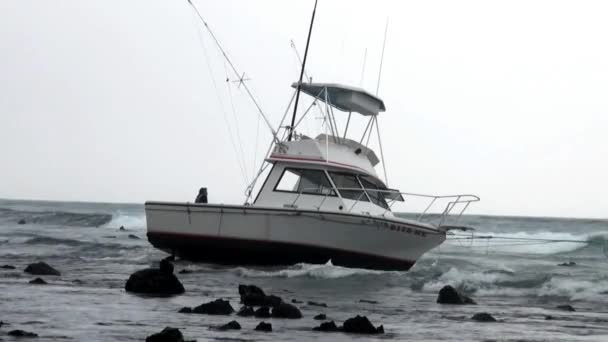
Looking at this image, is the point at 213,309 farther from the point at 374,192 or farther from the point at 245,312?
the point at 374,192

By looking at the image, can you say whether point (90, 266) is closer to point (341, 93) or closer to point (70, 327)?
point (341, 93)

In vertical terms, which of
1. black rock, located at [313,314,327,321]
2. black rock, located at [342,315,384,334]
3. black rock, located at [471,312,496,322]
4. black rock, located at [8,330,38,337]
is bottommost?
black rock, located at [8,330,38,337]

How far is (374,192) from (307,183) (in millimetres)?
1930

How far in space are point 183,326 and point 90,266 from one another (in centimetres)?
1282

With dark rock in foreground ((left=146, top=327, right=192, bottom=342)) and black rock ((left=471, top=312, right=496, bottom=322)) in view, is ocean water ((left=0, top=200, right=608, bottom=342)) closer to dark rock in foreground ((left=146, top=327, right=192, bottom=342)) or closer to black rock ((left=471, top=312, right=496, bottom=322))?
black rock ((left=471, top=312, right=496, bottom=322))

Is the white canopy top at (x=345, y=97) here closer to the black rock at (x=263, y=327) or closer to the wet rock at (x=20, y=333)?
the black rock at (x=263, y=327)

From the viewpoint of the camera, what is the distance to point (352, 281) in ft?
65.4

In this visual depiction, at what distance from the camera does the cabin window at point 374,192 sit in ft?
71.3

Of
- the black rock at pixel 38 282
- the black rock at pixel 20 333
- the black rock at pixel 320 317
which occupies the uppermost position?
the black rock at pixel 320 317

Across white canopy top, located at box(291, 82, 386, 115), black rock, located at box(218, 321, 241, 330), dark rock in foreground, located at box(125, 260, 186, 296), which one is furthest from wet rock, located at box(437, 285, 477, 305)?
white canopy top, located at box(291, 82, 386, 115)

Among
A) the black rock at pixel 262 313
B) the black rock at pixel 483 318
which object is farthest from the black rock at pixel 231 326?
the black rock at pixel 483 318

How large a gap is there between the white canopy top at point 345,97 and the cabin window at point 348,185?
2.12 m

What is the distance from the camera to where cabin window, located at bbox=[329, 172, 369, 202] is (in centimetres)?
2105

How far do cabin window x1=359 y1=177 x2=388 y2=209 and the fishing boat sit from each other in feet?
0.10
